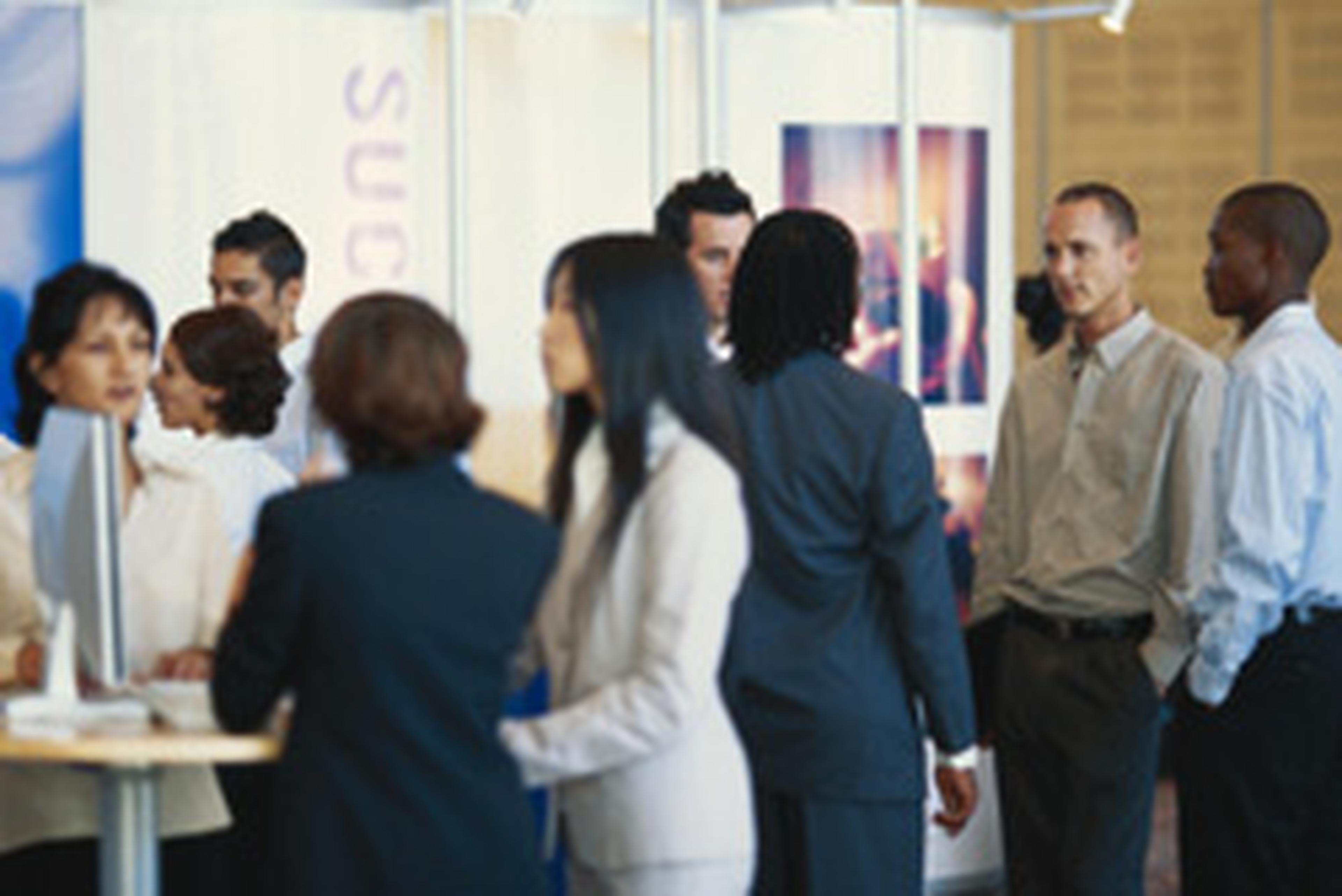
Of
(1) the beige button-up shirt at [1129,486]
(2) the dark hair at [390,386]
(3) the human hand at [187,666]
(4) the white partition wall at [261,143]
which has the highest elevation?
(4) the white partition wall at [261,143]

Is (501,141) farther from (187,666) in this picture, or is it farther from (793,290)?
(187,666)

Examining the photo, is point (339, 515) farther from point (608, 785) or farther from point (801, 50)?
point (801, 50)

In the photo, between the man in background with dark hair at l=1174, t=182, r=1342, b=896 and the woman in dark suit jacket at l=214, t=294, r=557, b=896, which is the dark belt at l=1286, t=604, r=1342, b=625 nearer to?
the man in background with dark hair at l=1174, t=182, r=1342, b=896

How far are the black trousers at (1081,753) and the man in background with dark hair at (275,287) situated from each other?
162 cm

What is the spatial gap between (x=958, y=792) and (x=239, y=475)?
4.56 ft

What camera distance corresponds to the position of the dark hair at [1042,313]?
7.27 metres

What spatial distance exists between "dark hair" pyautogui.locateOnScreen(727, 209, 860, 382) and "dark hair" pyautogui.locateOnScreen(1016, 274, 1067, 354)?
304 cm

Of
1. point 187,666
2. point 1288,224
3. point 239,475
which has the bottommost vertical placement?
point 187,666

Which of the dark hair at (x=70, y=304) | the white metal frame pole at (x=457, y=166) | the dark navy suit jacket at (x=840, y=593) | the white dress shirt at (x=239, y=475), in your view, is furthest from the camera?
the white metal frame pole at (x=457, y=166)

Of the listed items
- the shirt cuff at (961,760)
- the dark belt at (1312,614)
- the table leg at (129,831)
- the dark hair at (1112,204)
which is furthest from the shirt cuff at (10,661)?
the dark belt at (1312,614)

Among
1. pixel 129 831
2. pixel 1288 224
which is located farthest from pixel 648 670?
pixel 1288 224

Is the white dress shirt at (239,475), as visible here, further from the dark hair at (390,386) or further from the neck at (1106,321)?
the neck at (1106,321)

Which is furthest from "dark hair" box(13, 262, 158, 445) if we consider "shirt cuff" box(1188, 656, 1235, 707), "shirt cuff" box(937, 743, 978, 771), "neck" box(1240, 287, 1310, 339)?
"neck" box(1240, 287, 1310, 339)

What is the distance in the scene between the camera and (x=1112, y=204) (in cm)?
519
